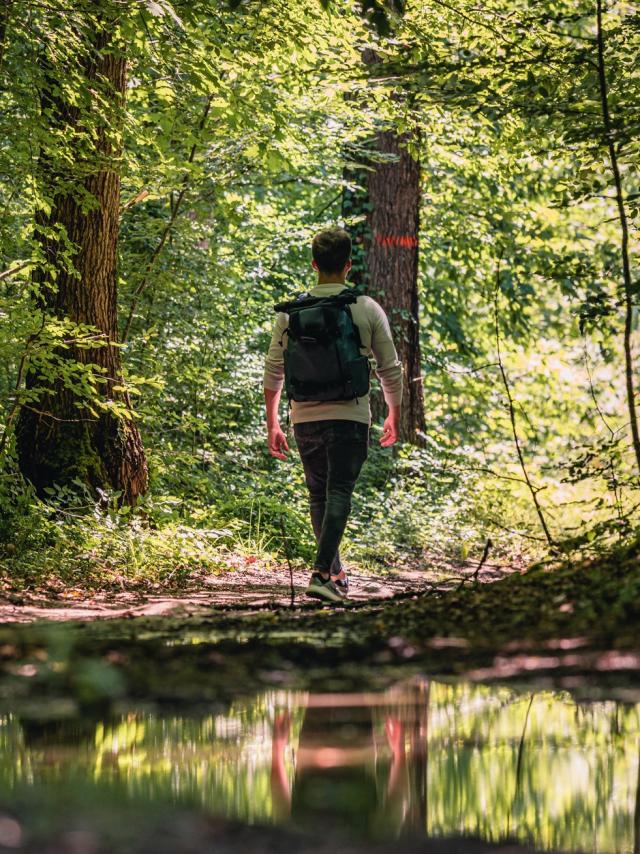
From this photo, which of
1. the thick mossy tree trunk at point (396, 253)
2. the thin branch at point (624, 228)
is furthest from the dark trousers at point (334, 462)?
the thick mossy tree trunk at point (396, 253)

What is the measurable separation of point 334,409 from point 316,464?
474 mm

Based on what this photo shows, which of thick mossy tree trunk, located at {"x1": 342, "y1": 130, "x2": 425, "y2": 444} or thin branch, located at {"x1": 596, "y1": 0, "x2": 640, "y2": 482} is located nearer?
thin branch, located at {"x1": 596, "y1": 0, "x2": 640, "y2": 482}

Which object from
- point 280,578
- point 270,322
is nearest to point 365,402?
point 280,578

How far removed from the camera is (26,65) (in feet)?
29.4

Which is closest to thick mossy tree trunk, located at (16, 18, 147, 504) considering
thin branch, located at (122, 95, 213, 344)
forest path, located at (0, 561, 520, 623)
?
forest path, located at (0, 561, 520, 623)

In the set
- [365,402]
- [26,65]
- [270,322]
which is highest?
[26,65]

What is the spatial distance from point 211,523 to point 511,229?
1048 centimetres

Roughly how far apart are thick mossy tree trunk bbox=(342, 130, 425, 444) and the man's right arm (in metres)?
8.87

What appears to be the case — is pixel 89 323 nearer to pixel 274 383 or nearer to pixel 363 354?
pixel 274 383

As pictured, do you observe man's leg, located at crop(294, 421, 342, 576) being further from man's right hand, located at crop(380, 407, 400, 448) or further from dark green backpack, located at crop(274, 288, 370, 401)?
man's right hand, located at crop(380, 407, 400, 448)

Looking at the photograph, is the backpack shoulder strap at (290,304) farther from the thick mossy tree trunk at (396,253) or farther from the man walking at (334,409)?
the thick mossy tree trunk at (396,253)

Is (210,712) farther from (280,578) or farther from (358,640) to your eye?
(280,578)

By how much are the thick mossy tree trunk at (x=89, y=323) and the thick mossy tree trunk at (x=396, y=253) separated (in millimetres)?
6468

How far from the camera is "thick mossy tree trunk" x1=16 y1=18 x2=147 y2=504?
1040 cm
